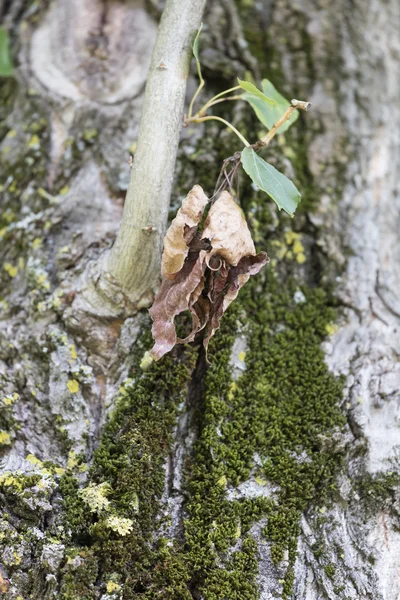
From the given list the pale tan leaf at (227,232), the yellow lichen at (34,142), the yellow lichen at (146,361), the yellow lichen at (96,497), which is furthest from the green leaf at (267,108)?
the yellow lichen at (96,497)

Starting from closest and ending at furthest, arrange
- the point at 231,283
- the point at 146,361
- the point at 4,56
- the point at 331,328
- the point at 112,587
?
the point at 112,587, the point at 231,283, the point at 146,361, the point at 331,328, the point at 4,56

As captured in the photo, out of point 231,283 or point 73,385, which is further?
point 73,385

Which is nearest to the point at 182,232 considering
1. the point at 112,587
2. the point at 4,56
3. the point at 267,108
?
the point at 267,108

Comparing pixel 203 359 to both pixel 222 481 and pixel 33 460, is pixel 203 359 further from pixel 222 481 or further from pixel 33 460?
pixel 33 460

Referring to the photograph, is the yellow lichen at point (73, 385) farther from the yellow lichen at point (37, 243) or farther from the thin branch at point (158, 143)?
the yellow lichen at point (37, 243)

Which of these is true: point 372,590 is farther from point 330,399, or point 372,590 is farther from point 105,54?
point 105,54

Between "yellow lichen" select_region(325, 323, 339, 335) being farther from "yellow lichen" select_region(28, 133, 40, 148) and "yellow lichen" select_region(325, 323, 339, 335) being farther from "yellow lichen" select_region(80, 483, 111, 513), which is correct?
"yellow lichen" select_region(28, 133, 40, 148)

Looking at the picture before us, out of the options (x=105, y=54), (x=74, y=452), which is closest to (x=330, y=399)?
(x=74, y=452)
